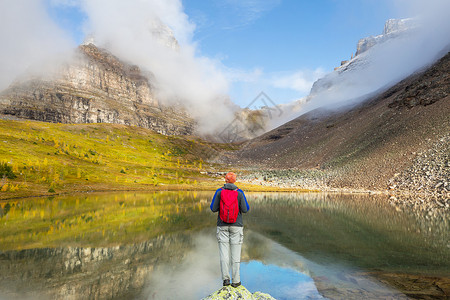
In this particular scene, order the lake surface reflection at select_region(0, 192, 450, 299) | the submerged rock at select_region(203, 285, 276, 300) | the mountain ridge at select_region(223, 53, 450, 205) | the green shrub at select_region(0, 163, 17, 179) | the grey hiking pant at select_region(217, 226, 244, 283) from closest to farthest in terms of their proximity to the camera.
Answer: the submerged rock at select_region(203, 285, 276, 300) < the grey hiking pant at select_region(217, 226, 244, 283) < the lake surface reflection at select_region(0, 192, 450, 299) < the green shrub at select_region(0, 163, 17, 179) < the mountain ridge at select_region(223, 53, 450, 205)

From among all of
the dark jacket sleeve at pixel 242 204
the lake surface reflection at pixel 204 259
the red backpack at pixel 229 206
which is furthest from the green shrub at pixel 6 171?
the dark jacket sleeve at pixel 242 204

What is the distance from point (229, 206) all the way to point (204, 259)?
6.12 m

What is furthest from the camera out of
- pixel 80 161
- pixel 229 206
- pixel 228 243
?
pixel 80 161

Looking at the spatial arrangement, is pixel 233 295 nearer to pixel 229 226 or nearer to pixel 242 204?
pixel 229 226

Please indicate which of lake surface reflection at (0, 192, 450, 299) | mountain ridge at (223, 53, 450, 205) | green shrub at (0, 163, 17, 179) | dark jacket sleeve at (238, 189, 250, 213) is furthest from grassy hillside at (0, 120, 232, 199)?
dark jacket sleeve at (238, 189, 250, 213)

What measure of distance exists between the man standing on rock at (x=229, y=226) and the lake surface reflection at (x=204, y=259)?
1450 millimetres

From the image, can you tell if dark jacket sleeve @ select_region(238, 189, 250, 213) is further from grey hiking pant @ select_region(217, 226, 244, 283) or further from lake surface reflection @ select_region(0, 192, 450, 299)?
lake surface reflection @ select_region(0, 192, 450, 299)

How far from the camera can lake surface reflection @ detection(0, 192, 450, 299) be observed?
9766 mm

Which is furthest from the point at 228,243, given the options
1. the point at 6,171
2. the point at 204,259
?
the point at 6,171

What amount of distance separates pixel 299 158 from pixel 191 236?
10714 cm

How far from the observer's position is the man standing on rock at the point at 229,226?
356 inches

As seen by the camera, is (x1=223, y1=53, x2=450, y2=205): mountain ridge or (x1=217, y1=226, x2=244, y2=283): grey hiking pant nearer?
(x1=217, y1=226, x2=244, y2=283): grey hiking pant

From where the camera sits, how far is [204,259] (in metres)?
13.8

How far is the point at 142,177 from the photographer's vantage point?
75.5m
